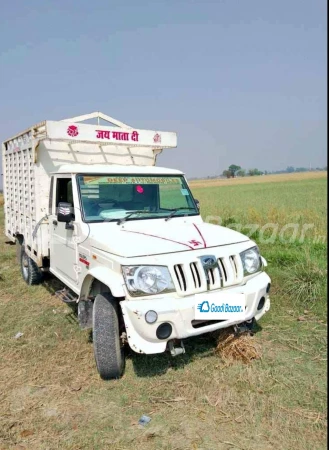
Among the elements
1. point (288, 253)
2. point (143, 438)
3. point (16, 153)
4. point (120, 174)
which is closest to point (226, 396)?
point (143, 438)

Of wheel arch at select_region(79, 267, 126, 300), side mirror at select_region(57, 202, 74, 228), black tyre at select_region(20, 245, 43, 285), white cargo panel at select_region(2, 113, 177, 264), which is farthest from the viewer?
black tyre at select_region(20, 245, 43, 285)

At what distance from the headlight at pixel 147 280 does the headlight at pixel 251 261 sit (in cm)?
90

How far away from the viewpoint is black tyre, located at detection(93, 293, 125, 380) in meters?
3.18

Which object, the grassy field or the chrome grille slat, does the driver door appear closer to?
the grassy field

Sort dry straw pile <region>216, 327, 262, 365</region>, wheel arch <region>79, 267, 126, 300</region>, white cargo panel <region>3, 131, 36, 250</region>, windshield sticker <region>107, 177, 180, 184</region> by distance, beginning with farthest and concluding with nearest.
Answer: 1. white cargo panel <region>3, 131, 36, 250</region>
2. windshield sticker <region>107, 177, 180, 184</region>
3. dry straw pile <region>216, 327, 262, 365</region>
4. wheel arch <region>79, 267, 126, 300</region>

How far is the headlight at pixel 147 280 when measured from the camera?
2977 millimetres

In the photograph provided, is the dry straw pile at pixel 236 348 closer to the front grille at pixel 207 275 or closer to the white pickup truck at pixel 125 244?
the white pickup truck at pixel 125 244

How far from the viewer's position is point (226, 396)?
2951 mm

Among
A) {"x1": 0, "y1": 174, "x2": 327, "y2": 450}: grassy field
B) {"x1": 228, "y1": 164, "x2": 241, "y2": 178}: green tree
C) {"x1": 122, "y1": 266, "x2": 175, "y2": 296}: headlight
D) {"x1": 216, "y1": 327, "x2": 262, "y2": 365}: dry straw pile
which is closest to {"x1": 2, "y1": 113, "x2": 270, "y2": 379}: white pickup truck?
{"x1": 122, "y1": 266, "x2": 175, "y2": 296}: headlight

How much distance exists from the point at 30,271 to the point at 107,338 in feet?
11.3

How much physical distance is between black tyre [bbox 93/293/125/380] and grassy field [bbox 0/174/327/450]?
7.4 inches

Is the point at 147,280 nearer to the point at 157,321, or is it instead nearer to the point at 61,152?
the point at 157,321

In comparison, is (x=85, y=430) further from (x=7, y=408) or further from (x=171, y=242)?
(x=171, y=242)

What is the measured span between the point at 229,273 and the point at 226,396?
3.53ft
